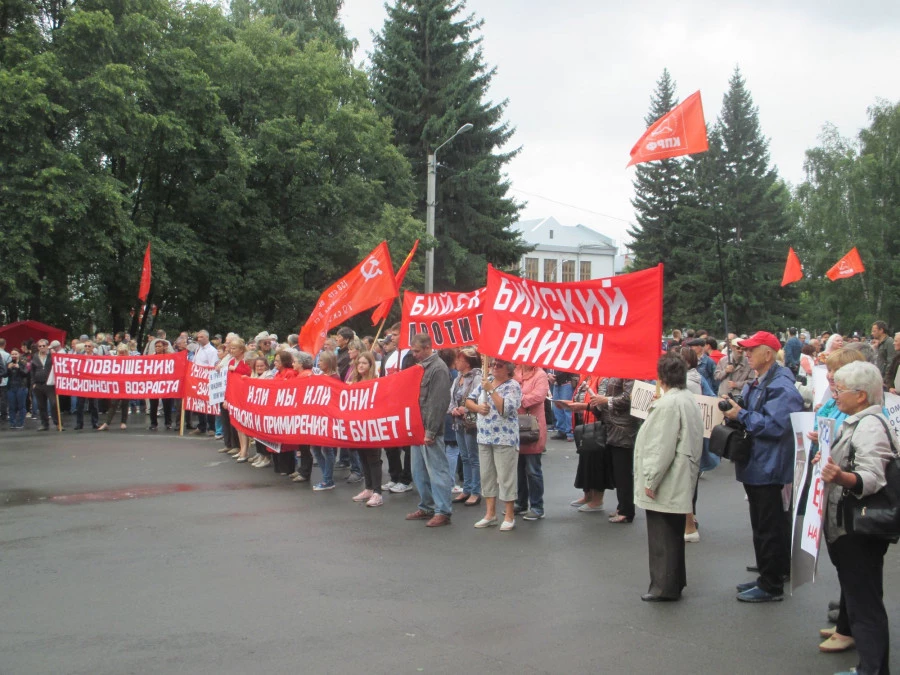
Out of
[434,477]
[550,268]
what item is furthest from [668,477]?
[550,268]

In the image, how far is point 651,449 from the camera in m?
6.50

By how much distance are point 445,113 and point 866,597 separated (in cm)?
3702

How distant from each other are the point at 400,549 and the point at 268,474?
4.95 metres

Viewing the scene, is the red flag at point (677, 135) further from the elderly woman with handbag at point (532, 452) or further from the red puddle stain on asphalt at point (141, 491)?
the red puddle stain on asphalt at point (141, 491)

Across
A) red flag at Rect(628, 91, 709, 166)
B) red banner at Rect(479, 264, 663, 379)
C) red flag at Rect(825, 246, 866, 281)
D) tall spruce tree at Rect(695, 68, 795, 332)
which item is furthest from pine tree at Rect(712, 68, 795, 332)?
red banner at Rect(479, 264, 663, 379)

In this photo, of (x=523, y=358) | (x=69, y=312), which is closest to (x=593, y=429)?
(x=523, y=358)

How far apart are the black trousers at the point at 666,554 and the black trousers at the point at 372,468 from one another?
4464mm

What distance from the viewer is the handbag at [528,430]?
9.32 metres

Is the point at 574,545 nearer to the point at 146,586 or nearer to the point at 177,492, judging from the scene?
the point at 146,586

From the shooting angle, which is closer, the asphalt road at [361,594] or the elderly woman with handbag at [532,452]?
the asphalt road at [361,594]

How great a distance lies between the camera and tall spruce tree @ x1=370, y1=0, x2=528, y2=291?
40.5 metres

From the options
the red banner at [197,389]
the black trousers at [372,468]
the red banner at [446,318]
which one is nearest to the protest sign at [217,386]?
the red banner at [197,389]

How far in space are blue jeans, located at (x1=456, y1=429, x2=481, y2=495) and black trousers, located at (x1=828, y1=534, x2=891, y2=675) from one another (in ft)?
18.5

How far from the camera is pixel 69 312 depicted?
99.1 feet
